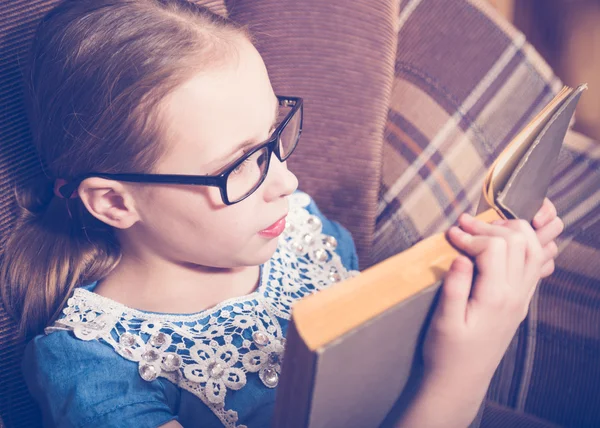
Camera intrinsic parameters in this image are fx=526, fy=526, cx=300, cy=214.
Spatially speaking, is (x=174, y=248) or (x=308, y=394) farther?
(x=174, y=248)

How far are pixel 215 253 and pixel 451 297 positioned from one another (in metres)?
0.37

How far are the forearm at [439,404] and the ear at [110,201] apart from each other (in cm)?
43

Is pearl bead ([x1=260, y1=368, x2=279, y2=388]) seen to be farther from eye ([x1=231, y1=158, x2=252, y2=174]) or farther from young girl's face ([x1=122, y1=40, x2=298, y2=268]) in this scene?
eye ([x1=231, y1=158, x2=252, y2=174])

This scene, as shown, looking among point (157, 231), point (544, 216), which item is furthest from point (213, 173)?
point (544, 216)

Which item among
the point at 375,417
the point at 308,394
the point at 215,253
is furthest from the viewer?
the point at 215,253

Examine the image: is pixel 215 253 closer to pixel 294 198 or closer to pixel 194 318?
pixel 194 318

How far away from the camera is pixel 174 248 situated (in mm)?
738

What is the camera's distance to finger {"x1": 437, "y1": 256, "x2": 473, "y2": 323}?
0.45 meters

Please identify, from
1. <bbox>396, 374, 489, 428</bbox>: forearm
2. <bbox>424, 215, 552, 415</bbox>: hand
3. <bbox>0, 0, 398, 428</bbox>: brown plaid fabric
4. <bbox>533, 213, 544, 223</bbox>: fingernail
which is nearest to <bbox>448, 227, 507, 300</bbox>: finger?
<bbox>424, 215, 552, 415</bbox>: hand

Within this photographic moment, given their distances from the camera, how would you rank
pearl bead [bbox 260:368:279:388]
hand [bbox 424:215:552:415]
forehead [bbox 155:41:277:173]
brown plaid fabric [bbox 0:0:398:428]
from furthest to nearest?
brown plaid fabric [bbox 0:0:398:428], pearl bead [bbox 260:368:279:388], forehead [bbox 155:41:277:173], hand [bbox 424:215:552:415]

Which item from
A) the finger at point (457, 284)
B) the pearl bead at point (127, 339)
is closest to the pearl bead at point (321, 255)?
the pearl bead at point (127, 339)

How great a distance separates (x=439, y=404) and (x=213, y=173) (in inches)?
14.4

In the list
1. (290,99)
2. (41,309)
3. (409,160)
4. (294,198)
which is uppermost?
(290,99)

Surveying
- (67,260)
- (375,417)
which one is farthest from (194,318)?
(375,417)
